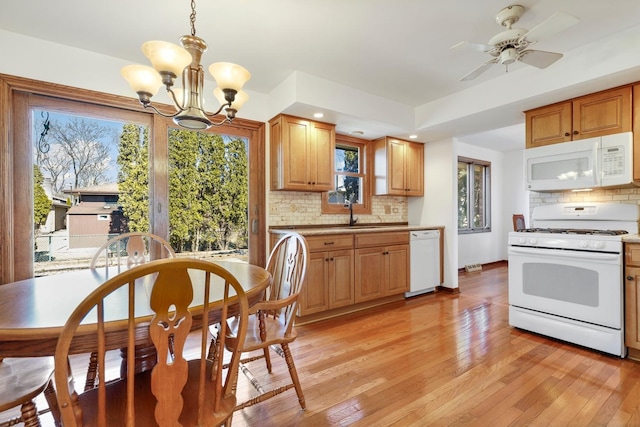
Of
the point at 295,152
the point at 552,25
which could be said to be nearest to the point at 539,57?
the point at 552,25

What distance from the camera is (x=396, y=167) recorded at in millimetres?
4031

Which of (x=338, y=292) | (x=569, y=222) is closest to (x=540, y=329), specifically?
(x=569, y=222)

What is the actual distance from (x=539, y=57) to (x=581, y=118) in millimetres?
1035

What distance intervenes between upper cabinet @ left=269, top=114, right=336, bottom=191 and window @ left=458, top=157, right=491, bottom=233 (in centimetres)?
332

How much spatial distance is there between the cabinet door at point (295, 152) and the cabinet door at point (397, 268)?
1308mm

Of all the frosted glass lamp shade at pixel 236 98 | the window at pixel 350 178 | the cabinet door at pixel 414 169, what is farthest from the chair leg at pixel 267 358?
the cabinet door at pixel 414 169

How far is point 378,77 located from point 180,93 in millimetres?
1915

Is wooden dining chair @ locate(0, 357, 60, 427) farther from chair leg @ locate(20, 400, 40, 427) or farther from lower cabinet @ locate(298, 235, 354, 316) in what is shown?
lower cabinet @ locate(298, 235, 354, 316)

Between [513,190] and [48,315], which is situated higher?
[513,190]

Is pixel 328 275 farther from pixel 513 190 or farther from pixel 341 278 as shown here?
pixel 513 190

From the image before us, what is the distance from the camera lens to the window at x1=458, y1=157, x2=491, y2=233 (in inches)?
220

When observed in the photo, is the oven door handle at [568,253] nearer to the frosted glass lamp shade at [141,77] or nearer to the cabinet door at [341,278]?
the cabinet door at [341,278]

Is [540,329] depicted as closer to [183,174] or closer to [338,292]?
[338,292]

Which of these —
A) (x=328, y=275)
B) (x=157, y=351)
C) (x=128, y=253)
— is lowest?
(x=328, y=275)
